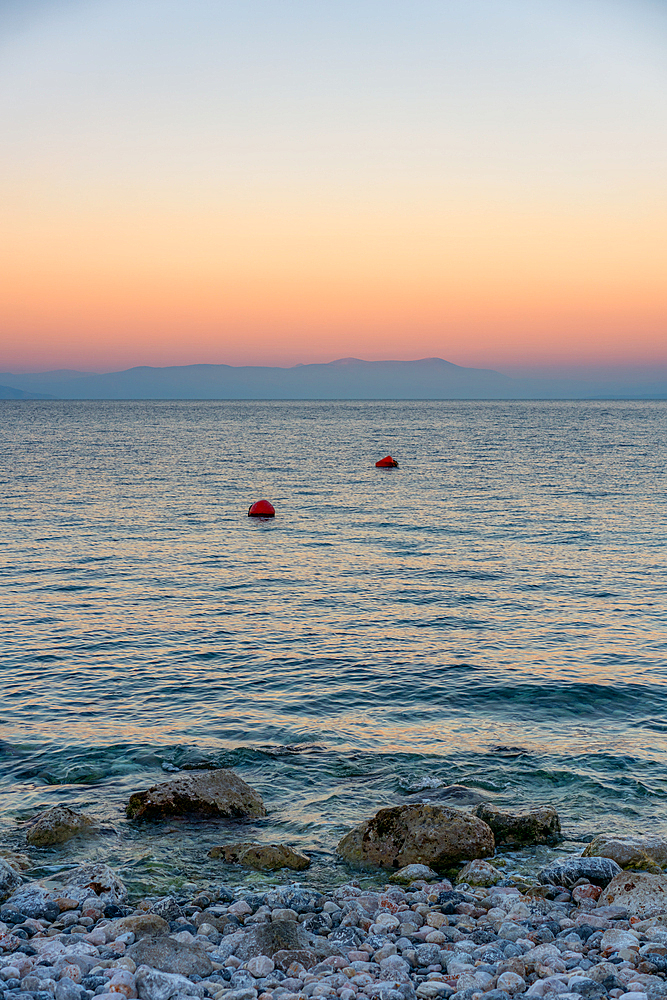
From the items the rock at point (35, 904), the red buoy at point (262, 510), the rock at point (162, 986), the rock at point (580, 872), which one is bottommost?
the rock at point (580, 872)

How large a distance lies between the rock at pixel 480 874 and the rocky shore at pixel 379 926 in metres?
0.02

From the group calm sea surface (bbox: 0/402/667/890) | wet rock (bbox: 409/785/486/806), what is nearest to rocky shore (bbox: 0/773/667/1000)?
calm sea surface (bbox: 0/402/667/890)

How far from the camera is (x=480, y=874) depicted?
34.0 feet

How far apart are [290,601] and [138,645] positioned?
20.0 feet

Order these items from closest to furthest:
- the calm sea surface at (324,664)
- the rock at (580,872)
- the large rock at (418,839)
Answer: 1. the rock at (580,872)
2. the large rock at (418,839)
3. the calm sea surface at (324,664)

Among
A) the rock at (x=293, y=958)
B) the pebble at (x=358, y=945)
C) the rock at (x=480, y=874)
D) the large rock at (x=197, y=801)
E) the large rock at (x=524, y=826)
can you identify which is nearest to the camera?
the pebble at (x=358, y=945)

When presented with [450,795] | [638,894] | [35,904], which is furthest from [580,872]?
[35,904]

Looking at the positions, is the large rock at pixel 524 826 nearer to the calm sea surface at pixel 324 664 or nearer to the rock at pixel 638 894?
the calm sea surface at pixel 324 664

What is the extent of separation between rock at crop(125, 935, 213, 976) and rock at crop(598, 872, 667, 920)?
4857 mm

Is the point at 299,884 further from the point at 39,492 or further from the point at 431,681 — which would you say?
the point at 39,492

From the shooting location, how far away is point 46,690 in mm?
17859

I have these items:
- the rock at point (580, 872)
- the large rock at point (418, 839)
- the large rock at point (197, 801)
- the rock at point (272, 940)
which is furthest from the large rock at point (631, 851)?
the large rock at point (197, 801)

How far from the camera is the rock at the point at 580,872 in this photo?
1018 cm

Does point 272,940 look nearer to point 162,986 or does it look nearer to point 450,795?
point 162,986
